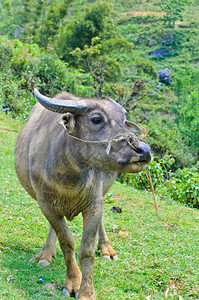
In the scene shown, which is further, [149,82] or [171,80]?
[171,80]

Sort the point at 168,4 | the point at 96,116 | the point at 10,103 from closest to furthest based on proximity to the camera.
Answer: the point at 96,116 → the point at 10,103 → the point at 168,4

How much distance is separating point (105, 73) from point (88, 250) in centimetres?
1624

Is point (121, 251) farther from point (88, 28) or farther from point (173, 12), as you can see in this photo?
point (173, 12)

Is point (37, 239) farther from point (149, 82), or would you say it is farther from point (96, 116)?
point (149, 82)

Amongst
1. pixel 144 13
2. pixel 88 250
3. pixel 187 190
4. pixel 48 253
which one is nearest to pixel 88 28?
pixel 187 190

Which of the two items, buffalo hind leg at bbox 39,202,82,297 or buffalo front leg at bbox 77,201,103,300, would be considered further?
buffalo hind leg at bbox 39,202,82,297

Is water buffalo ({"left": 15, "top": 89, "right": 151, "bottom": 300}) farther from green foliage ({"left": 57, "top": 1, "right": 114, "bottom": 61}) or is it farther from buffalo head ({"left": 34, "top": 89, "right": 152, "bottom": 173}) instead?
green foliage ({"left": 57, "top": 1, "right": 114, "bottom": 61})

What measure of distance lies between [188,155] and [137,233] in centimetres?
1232

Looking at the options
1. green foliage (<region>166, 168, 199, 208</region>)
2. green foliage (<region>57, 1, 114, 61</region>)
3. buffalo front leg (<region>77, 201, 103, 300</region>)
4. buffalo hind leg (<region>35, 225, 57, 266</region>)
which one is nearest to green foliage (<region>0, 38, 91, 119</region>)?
green foliage (<region>57, 1, 114, 61</region>)

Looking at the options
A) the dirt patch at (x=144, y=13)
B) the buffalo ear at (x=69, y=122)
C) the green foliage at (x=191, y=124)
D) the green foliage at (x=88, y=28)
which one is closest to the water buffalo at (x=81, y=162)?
the buffalo ear at (x=69, y=122)

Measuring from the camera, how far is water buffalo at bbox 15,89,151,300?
10.7ft

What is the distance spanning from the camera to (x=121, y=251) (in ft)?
16.2

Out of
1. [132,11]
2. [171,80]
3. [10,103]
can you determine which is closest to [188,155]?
[10,103]

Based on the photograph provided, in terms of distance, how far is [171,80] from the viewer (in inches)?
1454
